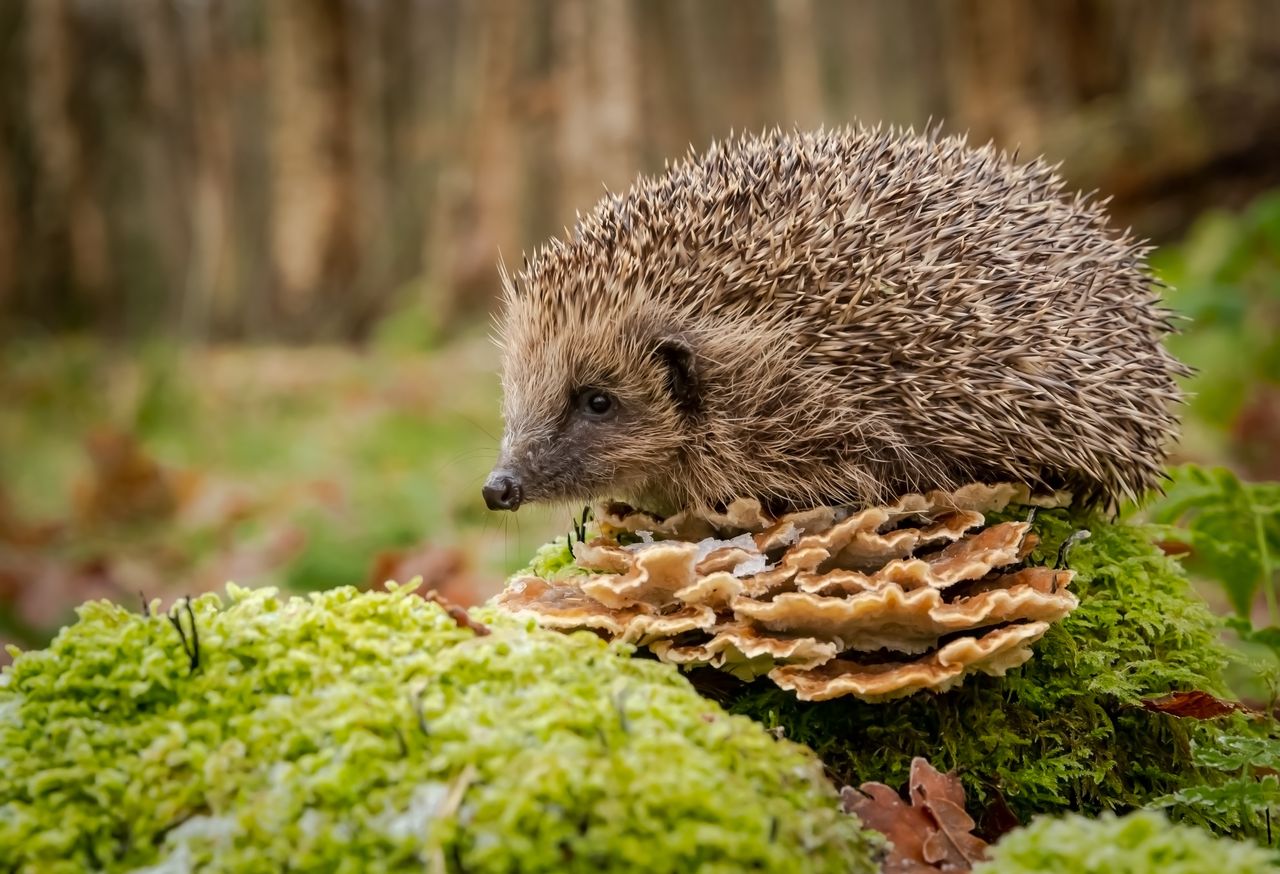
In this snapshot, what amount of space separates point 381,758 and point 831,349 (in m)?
1.77

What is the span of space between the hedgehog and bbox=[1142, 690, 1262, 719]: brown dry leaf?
76 centimetres

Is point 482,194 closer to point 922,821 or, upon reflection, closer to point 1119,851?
point 922,821

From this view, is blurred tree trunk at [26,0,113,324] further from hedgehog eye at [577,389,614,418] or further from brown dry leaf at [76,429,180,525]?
hedgehog eye at [577,389,614,418]

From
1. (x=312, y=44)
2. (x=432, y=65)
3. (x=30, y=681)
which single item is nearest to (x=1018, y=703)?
(x=30, y=681)

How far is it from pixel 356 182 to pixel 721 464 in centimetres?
1685

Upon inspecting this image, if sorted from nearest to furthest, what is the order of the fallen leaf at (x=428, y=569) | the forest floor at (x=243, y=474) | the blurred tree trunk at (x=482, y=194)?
the fallen leaf at (x=428, y=569) → the forest floor at (x=243, y=474) → the blurred tree trunk at (x=482, y=194)

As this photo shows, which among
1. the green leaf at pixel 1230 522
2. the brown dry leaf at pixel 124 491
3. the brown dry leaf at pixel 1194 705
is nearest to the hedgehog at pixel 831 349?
the green leaf at pixel 1230 522

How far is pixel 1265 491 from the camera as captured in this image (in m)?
3.82

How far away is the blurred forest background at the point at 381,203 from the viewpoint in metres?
9.27

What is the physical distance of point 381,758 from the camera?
2.21m

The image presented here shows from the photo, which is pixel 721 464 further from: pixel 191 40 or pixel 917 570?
pixel 191 40

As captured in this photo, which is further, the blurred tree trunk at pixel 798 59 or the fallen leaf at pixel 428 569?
the blurred tree trunk at pixel 798 59

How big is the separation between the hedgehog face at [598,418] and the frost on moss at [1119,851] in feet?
5.45

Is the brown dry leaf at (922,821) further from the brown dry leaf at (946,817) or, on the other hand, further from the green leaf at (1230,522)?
the green leaf at (1230,522)
